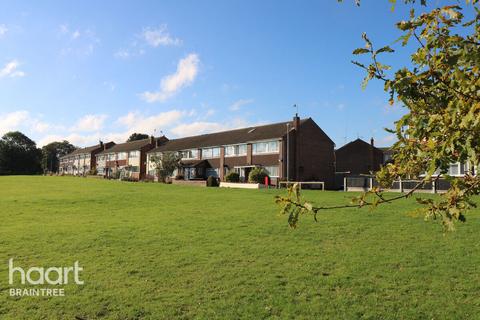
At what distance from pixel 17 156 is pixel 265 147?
98.7 m

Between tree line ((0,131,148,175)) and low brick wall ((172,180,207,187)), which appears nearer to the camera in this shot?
low brick wall ((172,180,207,187))

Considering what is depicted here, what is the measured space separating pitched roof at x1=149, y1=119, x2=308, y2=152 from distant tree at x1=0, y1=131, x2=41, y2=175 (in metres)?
64.6

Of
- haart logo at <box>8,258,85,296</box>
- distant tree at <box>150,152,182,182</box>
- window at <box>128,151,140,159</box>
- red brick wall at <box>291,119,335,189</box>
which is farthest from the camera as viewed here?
window at <box>128,151,140,159</box>

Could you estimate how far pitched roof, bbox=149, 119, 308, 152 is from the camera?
5736cm

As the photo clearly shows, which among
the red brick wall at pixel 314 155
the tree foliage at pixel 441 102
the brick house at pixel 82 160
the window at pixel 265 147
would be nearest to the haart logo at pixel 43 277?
the tree foliage at pixel 441 102

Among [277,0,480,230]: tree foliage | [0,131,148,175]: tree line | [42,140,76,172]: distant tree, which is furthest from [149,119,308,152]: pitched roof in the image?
[42,140,76,172]: distant tree

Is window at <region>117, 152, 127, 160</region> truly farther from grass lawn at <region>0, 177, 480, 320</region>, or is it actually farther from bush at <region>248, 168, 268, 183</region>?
grass lawn at <region>0, 177, 480, 320</region>

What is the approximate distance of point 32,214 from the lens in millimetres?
21188

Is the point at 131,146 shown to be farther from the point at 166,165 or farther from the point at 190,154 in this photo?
the point at 166,165

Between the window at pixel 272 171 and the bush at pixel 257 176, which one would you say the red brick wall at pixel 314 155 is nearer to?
the window at pixel 272 171

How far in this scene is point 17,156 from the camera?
12456 cm

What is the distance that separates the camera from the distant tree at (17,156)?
12156cm

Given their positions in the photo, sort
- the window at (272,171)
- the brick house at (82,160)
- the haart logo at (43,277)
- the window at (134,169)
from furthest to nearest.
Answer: the brick house at (82,160)
the window at (134,169)
the window at (272,171)
the haart logo at (43,277)

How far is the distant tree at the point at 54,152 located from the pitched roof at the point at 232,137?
3088 inches
